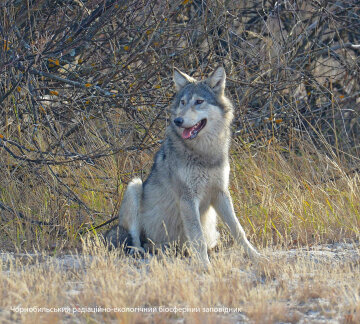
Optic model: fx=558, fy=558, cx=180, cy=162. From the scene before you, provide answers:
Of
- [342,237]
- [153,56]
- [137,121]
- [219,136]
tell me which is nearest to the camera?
[219,136]

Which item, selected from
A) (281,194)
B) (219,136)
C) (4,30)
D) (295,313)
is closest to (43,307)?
(295,313)

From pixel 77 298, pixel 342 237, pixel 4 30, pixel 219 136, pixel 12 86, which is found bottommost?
pixel 342 237

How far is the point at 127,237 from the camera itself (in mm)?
5754

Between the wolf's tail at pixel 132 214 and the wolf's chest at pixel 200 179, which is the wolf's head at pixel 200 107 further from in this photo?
the wolf's tail at pixel 132 214

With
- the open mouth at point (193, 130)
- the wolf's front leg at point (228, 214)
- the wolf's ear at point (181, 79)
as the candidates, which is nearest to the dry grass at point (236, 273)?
the wolf's front leg at point (228, 214)

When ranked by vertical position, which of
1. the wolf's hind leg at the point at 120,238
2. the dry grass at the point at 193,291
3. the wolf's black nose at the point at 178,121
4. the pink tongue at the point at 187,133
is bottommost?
the wolf's hind leg at the point at 120,238

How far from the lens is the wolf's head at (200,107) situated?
215 inches

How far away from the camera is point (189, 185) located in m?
5.43

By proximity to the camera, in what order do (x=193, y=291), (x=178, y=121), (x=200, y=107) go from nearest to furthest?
(x=193, y=291) < (x=178, y=121) < (x=200, y=107)

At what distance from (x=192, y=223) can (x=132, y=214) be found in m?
0.73

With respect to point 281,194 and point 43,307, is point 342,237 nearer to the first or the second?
point 281,194

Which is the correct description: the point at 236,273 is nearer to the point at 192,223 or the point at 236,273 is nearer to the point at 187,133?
the point at 192,223

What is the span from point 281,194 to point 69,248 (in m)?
2.68

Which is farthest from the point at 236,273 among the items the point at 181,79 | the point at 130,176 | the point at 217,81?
the point at 130,176
